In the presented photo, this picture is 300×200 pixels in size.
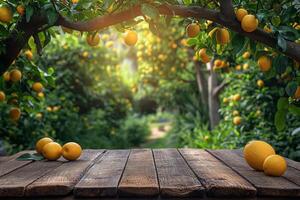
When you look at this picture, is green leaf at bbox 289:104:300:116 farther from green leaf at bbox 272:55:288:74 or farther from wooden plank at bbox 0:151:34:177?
wooden plank at bbox 0:151:34:177

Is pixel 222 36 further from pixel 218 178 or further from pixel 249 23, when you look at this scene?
pixel 218 178

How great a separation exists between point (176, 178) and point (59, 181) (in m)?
0.51

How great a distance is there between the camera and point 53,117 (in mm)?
6105

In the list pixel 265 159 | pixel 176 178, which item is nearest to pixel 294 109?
pixel 265 159

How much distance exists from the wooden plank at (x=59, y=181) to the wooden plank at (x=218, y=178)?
0.56 meters

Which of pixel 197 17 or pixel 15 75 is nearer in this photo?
pixel 197 17

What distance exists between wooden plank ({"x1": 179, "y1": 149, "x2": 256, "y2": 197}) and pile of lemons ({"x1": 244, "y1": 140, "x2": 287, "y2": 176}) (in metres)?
0.13

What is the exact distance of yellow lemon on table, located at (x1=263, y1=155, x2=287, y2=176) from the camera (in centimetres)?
188

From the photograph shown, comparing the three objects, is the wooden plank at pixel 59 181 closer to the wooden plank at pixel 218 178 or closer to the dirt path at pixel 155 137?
the wooden plank at pixel 218 178

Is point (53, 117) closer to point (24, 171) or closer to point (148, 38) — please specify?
point (148, 38)

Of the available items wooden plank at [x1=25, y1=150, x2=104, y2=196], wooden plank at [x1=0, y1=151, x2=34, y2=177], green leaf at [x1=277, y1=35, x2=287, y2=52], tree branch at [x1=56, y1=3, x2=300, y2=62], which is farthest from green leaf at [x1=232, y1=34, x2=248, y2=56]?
wooden plank at [x1=0, y1=151, x2=34, y2=177]

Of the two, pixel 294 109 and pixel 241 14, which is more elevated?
pixel 241 14

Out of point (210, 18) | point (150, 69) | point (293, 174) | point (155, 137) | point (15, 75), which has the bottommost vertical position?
point (155, 137)

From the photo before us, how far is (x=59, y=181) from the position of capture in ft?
5.60
